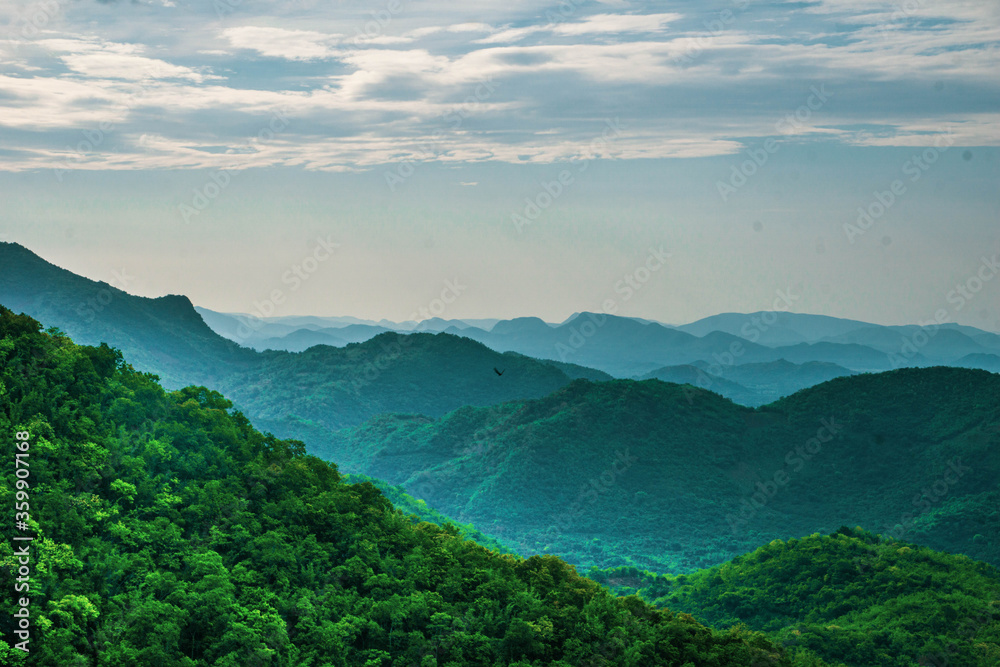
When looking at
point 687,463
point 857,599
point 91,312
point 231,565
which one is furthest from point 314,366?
point 231,565

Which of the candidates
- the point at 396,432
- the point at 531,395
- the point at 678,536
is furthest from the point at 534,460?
the point at 531,395

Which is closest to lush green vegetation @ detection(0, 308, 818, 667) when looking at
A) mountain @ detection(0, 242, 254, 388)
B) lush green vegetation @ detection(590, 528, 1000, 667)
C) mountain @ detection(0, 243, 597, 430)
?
lush green vegetation @ detection(590, 528, 1000, 667)

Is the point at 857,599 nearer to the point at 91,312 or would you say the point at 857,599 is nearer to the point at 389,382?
the point at 389,382

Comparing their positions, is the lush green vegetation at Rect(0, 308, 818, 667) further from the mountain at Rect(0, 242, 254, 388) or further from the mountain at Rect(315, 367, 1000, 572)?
the mountain at Rect(0, 242, 254, 388)

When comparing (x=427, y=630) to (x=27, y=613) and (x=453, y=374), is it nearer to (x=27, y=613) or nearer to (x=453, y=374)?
(x=27, y=613)

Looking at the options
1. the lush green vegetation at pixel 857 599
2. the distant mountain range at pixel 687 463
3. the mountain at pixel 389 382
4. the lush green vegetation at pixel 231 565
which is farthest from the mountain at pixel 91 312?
the lush green vegetation at pixel 231 565
